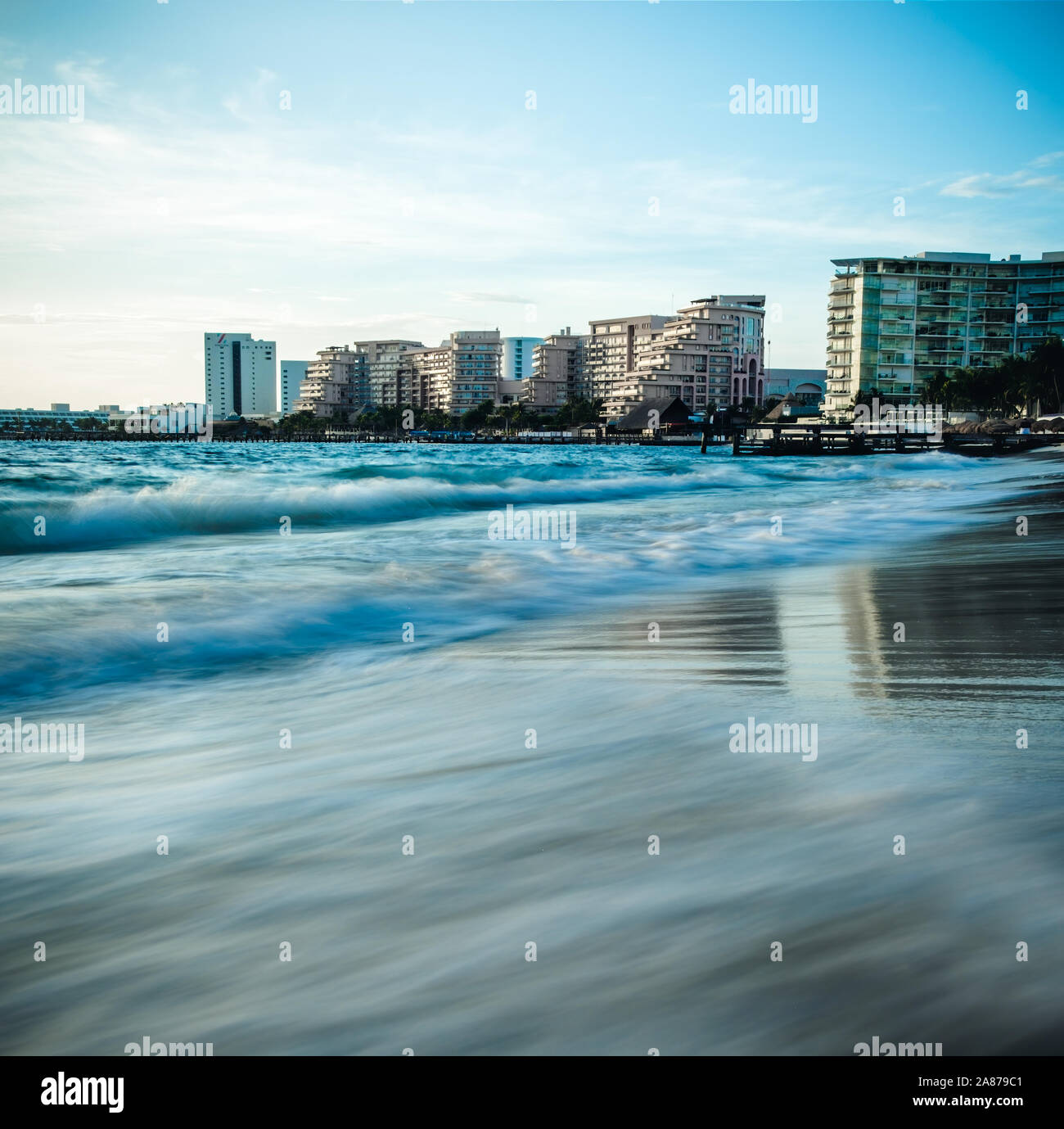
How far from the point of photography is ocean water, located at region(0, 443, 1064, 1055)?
6.41 feet

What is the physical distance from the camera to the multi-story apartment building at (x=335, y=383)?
170625mm

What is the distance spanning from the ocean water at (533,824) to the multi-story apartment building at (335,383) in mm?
166733

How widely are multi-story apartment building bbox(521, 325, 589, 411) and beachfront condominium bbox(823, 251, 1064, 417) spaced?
53938mm

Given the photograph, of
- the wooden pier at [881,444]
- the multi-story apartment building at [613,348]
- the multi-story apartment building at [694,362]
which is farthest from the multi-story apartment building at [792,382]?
the wooden pier at [881,444]

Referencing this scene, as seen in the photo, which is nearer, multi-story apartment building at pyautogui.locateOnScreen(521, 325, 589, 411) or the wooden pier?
the wooden pier

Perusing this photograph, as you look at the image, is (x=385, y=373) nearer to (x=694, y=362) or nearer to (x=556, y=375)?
(x=556, y=375)

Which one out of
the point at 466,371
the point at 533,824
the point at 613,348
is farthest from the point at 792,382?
the point at 533,824

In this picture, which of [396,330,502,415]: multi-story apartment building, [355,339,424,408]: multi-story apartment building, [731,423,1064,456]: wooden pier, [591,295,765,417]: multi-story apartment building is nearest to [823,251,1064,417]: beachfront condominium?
[591,295,765,417]: multi-story apartment building

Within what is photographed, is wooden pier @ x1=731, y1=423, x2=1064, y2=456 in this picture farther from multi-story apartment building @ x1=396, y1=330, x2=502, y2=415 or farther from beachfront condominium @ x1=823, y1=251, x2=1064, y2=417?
multi-story apartment building @ x1=396, y1=330, x2=502, y2=415

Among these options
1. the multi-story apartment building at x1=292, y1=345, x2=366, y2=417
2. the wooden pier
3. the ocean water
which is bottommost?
the ocean water

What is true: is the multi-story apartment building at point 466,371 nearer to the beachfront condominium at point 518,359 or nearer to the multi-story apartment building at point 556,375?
the multi-story apartment building at point 556,375

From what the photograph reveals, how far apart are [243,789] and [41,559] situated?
936cm
